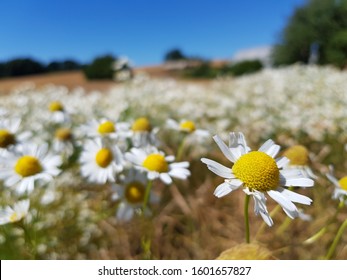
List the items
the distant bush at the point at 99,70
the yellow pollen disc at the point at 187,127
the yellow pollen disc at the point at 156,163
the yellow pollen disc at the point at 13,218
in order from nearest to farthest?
1. the yellow pollen disc at the point at 13,218
2. the yellow pollen disc at the point at 156,163
3. the yellow pollen disc at the point at 187,127
4. the distant bush at the point at 99,70

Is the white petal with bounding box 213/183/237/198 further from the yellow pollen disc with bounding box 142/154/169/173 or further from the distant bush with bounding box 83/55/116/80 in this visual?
the distant bush with bounding box 83/55/116/80

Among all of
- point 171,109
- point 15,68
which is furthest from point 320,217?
point 15,68

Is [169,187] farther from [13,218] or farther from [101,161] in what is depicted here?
[13,218]

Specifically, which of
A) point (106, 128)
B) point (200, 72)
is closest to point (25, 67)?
point (106, 128)

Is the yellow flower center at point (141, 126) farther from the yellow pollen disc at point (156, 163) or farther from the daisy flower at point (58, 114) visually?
the daisy flower at point (58, 114)

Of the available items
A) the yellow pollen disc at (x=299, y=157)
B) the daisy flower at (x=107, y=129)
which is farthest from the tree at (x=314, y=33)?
the daisy flower at (x=107, y=129)

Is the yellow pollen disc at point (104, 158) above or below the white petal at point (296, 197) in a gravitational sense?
above

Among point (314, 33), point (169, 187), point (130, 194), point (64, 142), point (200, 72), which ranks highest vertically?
point (314, 33)

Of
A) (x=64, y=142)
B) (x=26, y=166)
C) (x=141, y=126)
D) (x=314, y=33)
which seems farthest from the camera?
(x=314, y=33)
